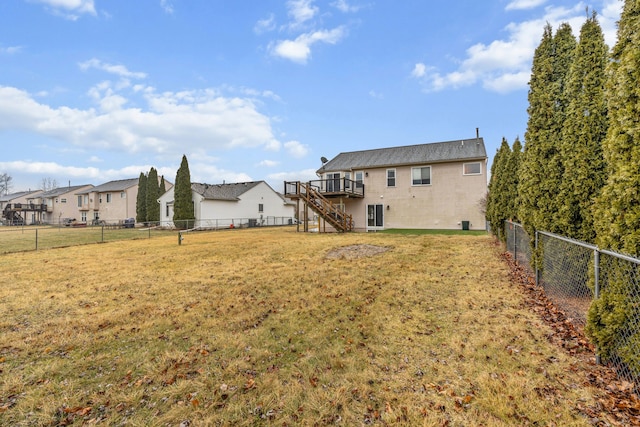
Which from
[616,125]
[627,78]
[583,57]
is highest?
[583,57]

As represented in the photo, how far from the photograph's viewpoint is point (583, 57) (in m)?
4.90

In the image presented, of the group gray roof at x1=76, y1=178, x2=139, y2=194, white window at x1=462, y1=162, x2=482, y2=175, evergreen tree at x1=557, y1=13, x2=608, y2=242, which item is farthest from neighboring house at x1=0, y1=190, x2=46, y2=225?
evergreen tree at x1=557, y1=13, x2=608, y2=242

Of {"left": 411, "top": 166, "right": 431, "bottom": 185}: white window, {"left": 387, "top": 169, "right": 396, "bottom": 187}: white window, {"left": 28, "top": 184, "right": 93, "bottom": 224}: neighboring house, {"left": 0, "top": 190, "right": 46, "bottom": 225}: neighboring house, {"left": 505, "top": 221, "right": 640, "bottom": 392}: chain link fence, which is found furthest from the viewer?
{"left": 28, "top": 184, "right": 93, "bottom": 224}: neighboring house

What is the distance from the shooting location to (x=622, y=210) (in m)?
2.98

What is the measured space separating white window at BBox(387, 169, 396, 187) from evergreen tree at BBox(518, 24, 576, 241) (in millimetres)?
13305

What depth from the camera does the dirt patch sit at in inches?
394

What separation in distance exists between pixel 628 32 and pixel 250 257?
10109mm

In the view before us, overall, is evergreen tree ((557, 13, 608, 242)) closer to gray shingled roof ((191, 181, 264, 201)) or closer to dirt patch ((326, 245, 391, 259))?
dirt patch ((326, 245, 391, 259))

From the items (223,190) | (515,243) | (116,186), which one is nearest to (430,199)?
(515,243)

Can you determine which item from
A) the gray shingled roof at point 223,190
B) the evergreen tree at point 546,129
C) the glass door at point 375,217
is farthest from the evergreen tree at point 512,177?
the gray shingled roof at point 223,190

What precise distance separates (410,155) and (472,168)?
409 cm

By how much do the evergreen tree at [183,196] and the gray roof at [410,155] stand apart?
1395 cm

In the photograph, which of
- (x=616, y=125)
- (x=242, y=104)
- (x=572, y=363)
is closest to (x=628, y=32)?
(x=616, y=125)

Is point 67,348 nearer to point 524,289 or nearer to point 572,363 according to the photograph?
point 572,363
